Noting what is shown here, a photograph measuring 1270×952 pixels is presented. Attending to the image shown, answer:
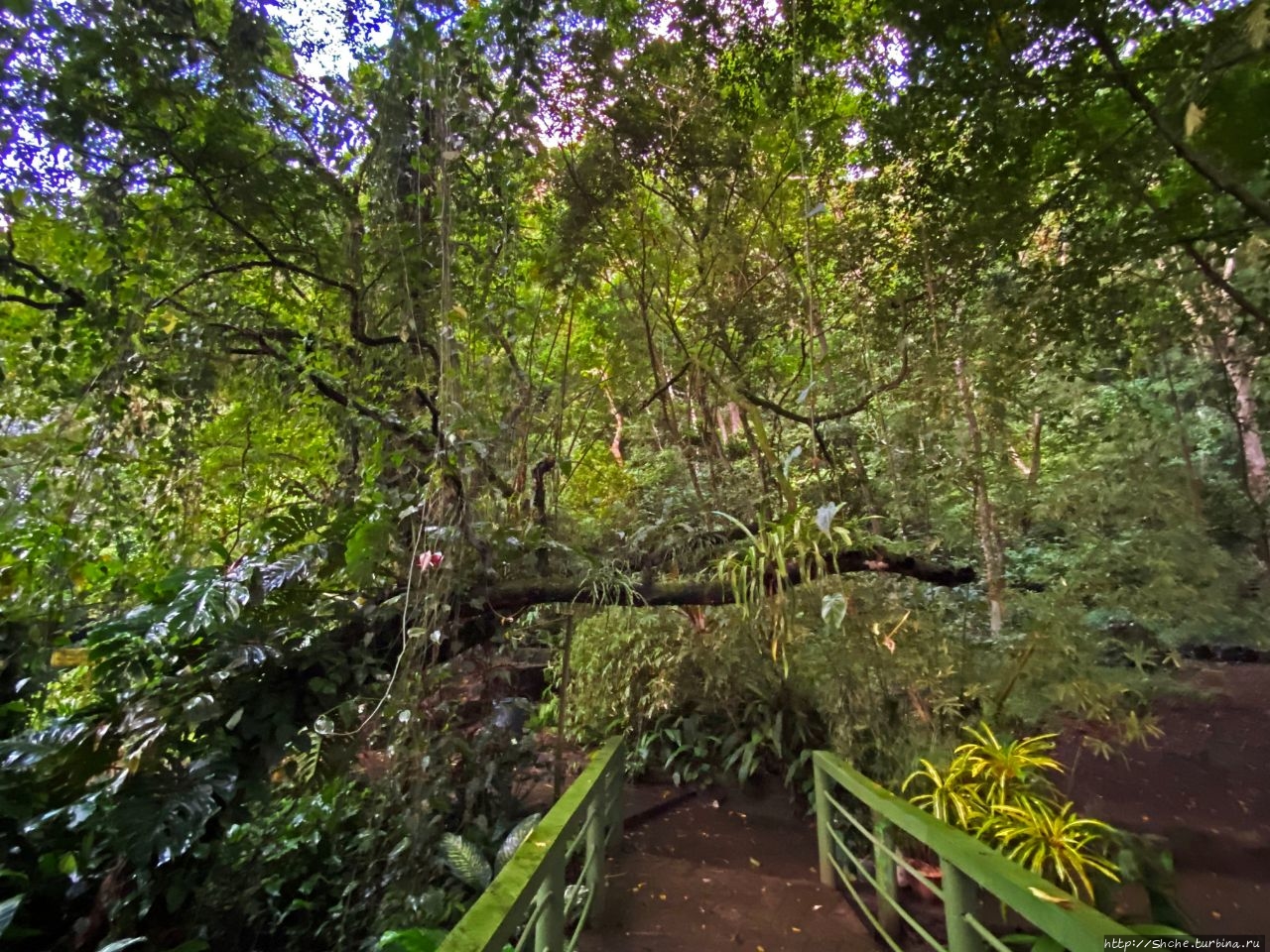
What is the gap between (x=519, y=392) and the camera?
2.96 m

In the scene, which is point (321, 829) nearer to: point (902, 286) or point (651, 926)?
point (651, 926)

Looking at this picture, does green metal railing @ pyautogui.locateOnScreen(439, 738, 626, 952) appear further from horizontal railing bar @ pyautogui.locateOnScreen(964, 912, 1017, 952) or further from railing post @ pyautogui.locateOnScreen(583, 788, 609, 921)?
horizontal railing bar @ pyautogui.locateOnScreen(964, 912, 1017, 952)

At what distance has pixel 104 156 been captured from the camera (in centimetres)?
203

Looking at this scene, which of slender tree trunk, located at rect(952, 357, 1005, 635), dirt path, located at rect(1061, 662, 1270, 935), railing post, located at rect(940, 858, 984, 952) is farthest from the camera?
slender tree trunk, located at rect(952, 357, 1005, 635)

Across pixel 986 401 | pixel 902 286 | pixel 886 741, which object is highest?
pixel 902 286

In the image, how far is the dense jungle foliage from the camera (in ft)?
6.90

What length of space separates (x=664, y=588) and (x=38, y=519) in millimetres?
2316

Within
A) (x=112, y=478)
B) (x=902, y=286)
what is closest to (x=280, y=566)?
(x=112, y=478)

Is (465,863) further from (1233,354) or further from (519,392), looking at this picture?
(1233,354)

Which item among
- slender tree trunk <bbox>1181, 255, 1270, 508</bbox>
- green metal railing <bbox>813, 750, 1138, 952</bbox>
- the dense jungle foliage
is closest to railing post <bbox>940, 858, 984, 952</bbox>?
green metal railing <bbox>813, 750, 1138, 952</bbox>

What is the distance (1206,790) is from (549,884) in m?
4.01

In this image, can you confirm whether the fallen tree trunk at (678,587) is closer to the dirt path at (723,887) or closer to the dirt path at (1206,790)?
the dirt path at (723,887)

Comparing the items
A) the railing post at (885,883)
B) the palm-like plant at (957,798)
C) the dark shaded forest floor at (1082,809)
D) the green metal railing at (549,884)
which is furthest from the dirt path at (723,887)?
the palm-like plant at (957,798)

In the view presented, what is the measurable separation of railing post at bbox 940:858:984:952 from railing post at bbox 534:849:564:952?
3.14ft
